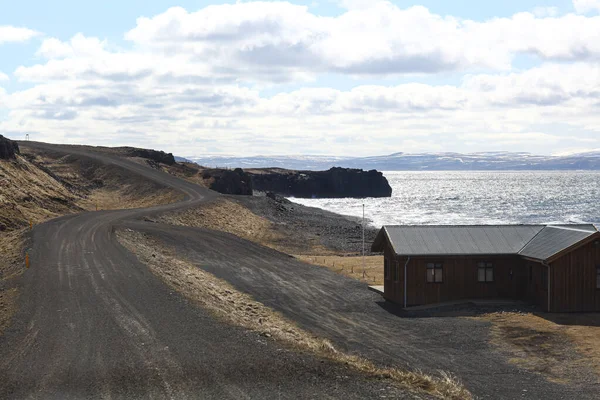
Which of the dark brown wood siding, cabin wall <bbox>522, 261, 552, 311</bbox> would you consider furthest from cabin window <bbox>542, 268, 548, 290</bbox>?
the dark brown wood siding

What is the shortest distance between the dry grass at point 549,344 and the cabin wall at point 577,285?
0.99 m

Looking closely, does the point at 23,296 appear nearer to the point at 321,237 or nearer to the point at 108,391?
the point at 108,391

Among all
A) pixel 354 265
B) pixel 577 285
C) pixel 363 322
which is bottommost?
pixel 354 265

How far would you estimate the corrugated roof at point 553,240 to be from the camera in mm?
34750

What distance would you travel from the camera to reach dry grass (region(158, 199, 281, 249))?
2660 inches

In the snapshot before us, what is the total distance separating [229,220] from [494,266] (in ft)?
135

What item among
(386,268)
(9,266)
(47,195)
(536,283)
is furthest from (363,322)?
(47,195)

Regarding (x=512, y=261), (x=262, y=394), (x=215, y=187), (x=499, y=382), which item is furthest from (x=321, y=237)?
(x=262, y=394)

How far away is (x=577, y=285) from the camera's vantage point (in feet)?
113

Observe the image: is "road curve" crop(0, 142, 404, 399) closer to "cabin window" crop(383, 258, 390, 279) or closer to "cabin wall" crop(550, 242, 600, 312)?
"cabin window" crop(383, 258, 390, 279)

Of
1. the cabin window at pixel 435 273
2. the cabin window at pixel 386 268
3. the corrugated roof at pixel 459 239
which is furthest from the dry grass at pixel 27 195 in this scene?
the cabin window at pixel 435 273

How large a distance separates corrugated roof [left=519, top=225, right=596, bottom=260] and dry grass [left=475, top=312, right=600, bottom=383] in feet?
12.0

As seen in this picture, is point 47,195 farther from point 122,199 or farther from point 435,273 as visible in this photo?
point 435,273

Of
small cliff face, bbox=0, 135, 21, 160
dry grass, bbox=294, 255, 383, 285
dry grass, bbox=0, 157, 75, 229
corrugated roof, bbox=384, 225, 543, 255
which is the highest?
small cliff face, bbox=0, 135, 21, 160
